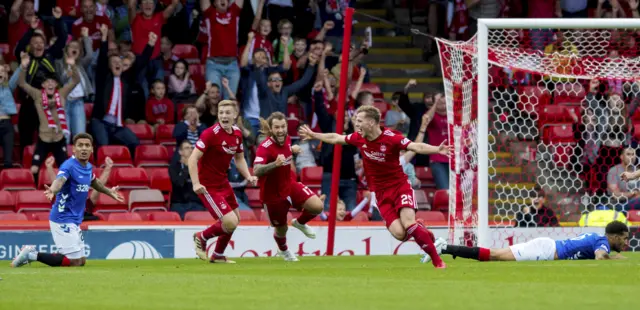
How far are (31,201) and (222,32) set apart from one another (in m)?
4.69

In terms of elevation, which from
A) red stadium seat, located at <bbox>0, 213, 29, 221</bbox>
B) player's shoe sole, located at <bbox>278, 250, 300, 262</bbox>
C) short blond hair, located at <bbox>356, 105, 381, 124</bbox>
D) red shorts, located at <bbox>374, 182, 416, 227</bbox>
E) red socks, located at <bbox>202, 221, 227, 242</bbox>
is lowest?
player's shoe sole, located at <bbox>278, 250, 300, 262</bbox>

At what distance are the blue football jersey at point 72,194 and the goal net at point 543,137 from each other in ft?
18.1

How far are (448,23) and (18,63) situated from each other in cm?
885

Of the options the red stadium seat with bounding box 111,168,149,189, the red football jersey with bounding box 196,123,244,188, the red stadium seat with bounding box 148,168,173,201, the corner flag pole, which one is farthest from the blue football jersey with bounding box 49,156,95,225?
the red stadium seat with bounding box 148,168,173,201

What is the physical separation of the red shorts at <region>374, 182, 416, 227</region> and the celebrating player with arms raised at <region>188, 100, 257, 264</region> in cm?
194

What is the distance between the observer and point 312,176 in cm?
2078

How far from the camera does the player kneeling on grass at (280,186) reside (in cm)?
1523

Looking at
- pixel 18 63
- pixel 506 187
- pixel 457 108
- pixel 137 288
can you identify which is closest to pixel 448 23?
pixel 506 187

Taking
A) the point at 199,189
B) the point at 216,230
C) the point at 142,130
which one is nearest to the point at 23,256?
the point at 199,189

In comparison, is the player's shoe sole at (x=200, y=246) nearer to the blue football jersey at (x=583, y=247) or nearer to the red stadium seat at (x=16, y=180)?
the blue football jersey at (x=583, y=247)

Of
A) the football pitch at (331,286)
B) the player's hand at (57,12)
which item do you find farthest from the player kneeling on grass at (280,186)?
the player's hand at (57,12)

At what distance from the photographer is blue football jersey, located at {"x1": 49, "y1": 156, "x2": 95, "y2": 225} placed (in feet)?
47.2

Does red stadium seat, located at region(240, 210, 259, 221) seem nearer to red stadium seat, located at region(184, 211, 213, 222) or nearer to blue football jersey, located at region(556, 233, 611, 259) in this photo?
red stadium seat, located at region(184, 211, 213, 222)

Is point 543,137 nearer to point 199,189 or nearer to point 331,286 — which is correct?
point 199,189
